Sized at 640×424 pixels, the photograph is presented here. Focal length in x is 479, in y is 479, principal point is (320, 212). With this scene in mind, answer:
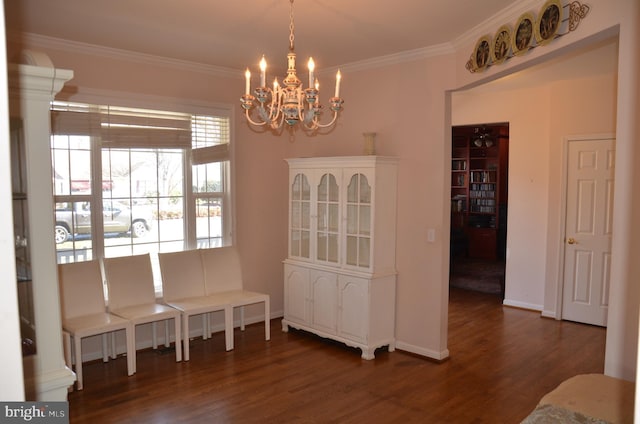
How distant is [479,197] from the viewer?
8922 millimetres

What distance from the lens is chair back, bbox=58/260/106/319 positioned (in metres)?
3.91

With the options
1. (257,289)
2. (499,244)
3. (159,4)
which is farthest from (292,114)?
(499,244)

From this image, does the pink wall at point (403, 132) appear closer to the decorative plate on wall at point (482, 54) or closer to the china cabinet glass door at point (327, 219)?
the decorative plate on wall at point (482, 54)

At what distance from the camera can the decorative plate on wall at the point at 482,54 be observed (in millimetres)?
3533

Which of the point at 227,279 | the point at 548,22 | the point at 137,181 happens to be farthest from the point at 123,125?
the point at 548,22

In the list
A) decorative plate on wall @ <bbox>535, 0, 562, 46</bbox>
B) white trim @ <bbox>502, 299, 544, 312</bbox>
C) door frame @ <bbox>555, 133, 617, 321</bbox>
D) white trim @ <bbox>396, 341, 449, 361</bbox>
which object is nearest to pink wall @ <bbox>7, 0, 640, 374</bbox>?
white trim @ <bbox>396, 341, 449, 361</bbox>

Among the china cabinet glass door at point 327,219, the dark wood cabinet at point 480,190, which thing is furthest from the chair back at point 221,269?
the dark wood cabinet at point 480,190

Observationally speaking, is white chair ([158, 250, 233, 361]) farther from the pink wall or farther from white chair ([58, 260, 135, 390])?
the pink wall

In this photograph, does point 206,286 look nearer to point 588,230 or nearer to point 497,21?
point 497,21

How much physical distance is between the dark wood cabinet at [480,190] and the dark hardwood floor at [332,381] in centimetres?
352

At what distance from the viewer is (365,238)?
446cm

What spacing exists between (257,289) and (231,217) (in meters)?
0.90

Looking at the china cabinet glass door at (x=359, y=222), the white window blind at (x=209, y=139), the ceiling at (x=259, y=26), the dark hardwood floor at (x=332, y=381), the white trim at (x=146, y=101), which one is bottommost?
the dark hardwood floor at (x=332, y=381)

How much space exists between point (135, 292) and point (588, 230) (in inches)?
190
